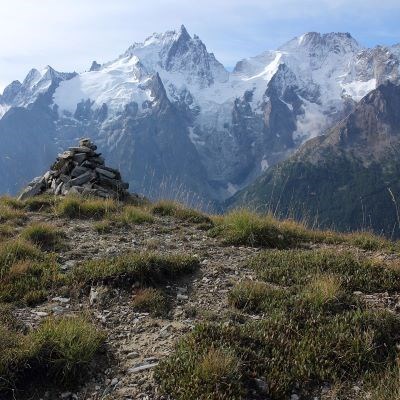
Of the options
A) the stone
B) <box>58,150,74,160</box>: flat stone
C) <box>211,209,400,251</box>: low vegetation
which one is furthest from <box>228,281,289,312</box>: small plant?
<box>58,150,74,160</box>: flat stone

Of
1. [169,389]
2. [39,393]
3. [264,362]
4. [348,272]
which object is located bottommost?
[39,393]

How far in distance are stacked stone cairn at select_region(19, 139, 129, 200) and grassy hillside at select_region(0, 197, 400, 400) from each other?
8.09 meters

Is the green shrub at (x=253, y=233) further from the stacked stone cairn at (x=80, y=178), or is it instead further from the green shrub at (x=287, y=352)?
the stacked stone cairn at (x=80, y=178)

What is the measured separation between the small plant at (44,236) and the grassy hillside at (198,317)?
0.13 feet

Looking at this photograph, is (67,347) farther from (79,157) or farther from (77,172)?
(79,157)

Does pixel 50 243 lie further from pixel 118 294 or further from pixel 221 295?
pixel 221 295

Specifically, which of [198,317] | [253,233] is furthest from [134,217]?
[198,317]

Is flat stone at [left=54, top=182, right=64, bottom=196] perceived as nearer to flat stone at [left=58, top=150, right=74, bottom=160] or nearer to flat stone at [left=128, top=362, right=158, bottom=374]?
flat stone at [left=58, top=150, right=74, bottom=160]

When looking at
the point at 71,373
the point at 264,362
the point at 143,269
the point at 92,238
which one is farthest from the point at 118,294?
the point at 92,238

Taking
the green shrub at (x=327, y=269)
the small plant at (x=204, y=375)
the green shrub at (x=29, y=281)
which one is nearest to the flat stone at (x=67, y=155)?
the green shrub at (x=29, y=281)

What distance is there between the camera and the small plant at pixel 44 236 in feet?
43.6

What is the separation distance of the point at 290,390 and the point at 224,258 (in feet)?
19.3

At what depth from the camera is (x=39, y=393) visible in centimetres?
687

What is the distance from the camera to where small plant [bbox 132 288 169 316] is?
9.27 meters
